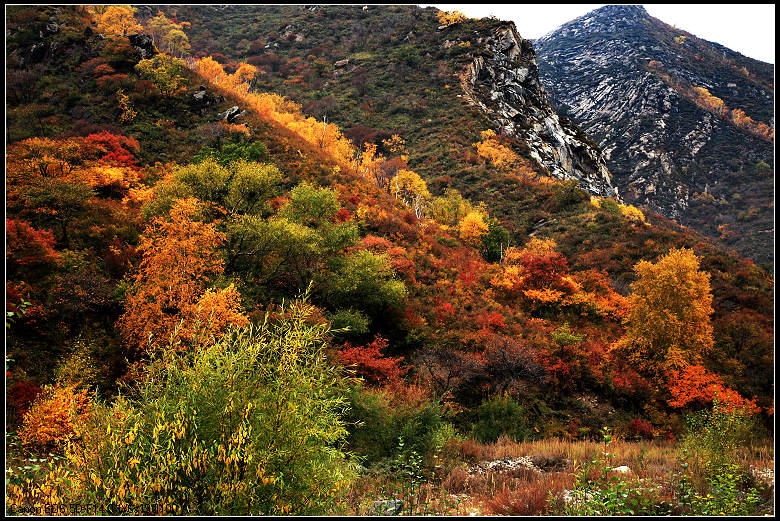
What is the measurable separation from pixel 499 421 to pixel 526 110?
8626 cm

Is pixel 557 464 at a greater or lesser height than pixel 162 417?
lesser

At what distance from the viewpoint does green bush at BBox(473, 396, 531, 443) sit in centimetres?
1520

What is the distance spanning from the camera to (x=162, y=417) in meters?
4.86

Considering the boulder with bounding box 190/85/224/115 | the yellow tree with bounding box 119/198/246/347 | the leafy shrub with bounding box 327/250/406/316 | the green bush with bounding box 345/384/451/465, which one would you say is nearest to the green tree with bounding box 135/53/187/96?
the boulder with bounding box 190/85/224/115

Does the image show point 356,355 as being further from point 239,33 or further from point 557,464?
point 239,33

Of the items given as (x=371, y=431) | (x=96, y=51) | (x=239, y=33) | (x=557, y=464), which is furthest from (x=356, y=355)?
(x=239, y=33)

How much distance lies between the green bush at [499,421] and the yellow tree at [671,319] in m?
11.7

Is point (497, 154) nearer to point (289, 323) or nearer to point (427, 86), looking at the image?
point (427, 86)

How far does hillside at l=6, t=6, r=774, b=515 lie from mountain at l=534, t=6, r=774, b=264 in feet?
225

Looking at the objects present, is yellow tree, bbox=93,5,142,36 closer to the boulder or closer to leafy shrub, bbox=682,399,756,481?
the boulder

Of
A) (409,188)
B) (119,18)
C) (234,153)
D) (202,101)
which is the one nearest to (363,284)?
(234,153)

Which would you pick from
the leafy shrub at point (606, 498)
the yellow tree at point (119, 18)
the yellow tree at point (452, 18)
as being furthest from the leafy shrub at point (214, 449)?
the yellow tree at point (452, 18)

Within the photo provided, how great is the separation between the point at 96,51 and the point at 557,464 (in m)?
57.1

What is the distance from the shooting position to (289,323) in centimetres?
682
